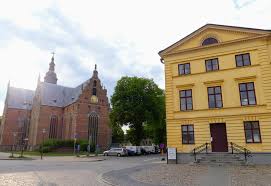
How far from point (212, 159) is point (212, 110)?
187 inches

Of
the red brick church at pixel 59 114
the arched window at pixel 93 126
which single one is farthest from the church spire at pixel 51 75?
the arched window at pixel 93 126

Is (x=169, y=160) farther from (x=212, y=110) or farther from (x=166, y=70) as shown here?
(x=166, y=70)

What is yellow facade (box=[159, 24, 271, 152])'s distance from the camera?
2173 cm

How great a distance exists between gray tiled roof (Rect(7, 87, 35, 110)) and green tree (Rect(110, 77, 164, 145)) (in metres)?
44.8

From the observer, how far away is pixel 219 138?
22.6 metres

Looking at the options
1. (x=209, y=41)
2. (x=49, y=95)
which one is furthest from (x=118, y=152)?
(x=49, y=95)

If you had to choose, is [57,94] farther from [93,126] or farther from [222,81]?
[222,81]

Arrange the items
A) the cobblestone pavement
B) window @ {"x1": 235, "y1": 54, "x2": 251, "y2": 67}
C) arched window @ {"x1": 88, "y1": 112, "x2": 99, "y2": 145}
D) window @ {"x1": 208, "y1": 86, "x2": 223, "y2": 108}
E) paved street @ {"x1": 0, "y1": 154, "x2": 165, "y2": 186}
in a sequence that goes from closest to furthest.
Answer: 1. the cobblestone pavement
2. paved street @ {"x1": 0, "y1": 154, "x2": 165, "y2": 186}
3. window @ {"x1": 235, "y1": 54, "x2": 251, "y2": 67}
4. window @ {"x1": 208, "y1": 86, "x2": 223, "y2": 108}
5. arched window @ {"x1": 88, "y1": 112, "x2": 99, "y2": 145}

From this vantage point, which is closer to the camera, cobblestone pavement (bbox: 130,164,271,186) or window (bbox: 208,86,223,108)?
cobblestone pavement (bbox: 130,164,271,186)

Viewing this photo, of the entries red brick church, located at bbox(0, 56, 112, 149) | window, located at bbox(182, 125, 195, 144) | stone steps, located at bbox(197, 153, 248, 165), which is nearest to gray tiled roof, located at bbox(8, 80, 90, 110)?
red brick church, located at bbox(0, 56, 112, 149)

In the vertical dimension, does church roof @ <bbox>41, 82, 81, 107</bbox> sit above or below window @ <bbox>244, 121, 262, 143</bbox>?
above

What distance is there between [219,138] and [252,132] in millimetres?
2926

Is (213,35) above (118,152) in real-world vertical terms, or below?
above

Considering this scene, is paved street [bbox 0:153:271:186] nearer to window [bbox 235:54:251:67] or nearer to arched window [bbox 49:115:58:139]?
window [bbox 235:54:251:67]
